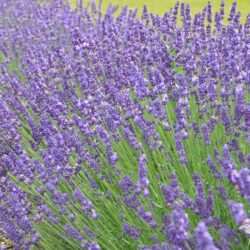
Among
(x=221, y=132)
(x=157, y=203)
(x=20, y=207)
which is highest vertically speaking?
(x=221, y=132)

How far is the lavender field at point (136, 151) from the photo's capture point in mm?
2152

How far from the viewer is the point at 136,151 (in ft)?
10.1

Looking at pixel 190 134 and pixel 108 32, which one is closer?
pixel 190 134

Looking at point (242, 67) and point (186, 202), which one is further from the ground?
point (242, 67)

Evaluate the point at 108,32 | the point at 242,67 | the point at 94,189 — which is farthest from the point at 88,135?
the point at 108,32

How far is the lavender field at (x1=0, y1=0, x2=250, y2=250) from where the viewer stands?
215 cm

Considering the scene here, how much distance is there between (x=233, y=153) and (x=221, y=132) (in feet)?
1.39

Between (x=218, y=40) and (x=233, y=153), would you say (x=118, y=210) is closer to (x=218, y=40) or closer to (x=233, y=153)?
(x=233, y=153)

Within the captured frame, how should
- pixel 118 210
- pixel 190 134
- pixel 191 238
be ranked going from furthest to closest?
pixel 190 134
pixel 118 210
pixel 191 238

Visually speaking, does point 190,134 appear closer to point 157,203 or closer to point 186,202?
point 157,203

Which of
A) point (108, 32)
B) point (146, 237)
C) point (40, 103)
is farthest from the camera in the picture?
point (108, 32)

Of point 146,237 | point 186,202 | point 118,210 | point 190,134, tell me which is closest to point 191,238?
point 186,202

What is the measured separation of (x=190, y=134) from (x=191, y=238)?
1245mm

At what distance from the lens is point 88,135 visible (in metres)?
2.94
